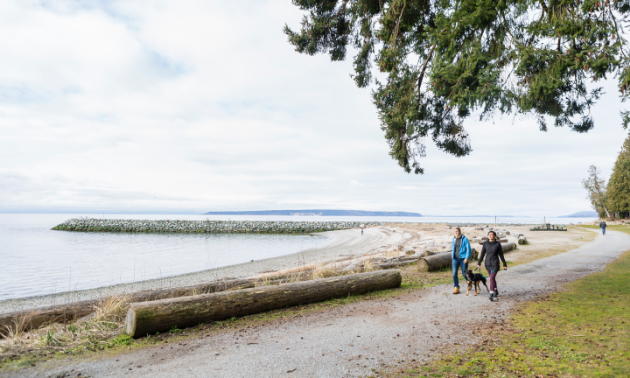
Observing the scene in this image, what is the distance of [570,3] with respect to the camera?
695cm

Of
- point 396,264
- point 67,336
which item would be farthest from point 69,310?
point 396,264

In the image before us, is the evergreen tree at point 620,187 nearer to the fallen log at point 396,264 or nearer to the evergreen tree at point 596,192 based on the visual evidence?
the evergreen tree at point 596,192

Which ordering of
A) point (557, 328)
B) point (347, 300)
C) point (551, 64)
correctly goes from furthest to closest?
point (347, 300) < point (551, 64) < point (557, 328)

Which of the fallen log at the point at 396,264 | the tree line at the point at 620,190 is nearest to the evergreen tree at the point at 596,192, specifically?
the tree line at the point at 620,190

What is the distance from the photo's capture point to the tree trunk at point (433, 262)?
540 inches

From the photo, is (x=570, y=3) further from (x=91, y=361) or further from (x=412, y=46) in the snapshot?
(x=91, y=361)

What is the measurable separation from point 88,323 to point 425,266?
12.0 m

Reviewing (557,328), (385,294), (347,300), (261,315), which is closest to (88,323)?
(261,315)

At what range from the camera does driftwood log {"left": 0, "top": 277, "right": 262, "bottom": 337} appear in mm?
6793

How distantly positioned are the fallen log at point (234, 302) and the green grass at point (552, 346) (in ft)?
13.3

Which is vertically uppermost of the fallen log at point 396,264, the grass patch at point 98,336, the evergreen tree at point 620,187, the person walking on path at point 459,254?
the evergreen tree at point 620,187

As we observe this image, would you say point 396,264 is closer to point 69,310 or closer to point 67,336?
point 69,310

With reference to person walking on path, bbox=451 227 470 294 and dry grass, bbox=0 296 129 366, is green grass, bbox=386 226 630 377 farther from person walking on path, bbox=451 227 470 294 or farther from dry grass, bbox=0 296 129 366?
dry grass, bbox=0 296 129 366

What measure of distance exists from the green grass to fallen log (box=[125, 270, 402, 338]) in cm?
405
